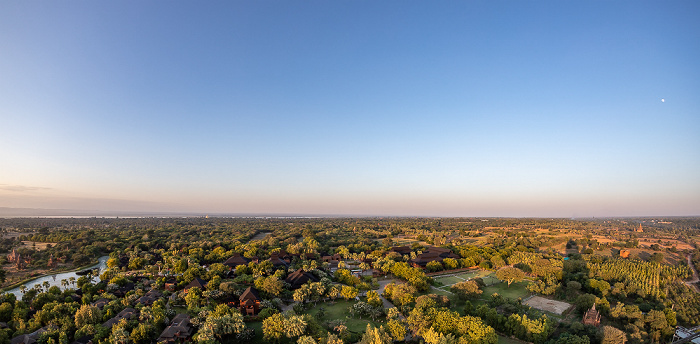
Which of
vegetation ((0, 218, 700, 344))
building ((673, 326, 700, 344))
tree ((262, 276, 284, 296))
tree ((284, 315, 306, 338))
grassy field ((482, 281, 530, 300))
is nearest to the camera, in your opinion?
tree ((284, 315, 306, 338))

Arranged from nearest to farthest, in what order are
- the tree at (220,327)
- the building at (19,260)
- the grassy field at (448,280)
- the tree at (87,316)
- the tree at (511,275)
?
the tree at (220,327) → the tree at (87,316) → the tree at (511,275) → the grassy field at (448,280) → the building at (19,260)

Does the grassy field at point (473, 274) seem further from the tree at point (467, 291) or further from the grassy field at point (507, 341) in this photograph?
the grassy field at point (507, 341)

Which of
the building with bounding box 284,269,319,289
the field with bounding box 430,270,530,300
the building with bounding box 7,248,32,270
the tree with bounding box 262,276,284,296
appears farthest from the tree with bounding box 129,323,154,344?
the building with bounding box 7,248,32,270

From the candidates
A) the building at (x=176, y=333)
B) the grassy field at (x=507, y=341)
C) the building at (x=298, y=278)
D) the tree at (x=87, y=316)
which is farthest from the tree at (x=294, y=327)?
the grassy field at (x=507, y=341)

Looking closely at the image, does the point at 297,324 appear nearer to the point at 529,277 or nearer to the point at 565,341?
the point at 565,341

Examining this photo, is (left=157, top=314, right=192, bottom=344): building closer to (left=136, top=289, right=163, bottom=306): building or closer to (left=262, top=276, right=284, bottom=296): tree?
(left=136, top=289, right=163, bottom=306): building
